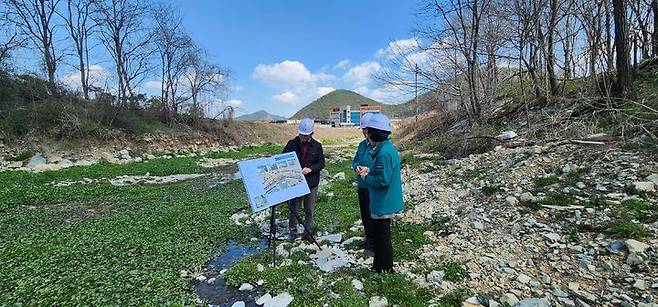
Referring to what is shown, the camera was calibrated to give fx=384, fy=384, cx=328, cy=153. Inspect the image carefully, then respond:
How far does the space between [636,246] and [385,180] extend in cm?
325

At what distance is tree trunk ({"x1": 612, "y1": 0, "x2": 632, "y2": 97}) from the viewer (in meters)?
10.3

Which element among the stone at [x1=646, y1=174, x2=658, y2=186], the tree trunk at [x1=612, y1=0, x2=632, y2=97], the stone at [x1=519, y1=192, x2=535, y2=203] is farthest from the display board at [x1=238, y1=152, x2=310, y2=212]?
the tree trunk at [x1=612, y1=0, x2=632, y2=97]

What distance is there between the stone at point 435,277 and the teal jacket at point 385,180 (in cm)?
95

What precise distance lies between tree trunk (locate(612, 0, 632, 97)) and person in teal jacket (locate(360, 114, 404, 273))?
911 cm

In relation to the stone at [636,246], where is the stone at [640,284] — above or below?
below

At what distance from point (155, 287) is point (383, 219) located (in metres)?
3.13

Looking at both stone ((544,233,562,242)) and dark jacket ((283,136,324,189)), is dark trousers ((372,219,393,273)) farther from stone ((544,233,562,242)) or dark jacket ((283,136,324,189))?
stone ((544,233,562,242))

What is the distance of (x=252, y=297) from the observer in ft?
16.0

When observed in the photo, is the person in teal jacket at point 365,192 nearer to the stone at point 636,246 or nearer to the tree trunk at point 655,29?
the stone at point 636,246

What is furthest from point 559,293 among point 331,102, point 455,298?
point 331,102

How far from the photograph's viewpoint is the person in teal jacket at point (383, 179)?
4773 millimetres

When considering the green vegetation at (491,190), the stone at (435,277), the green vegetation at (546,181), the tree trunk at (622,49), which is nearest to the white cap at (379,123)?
the stone at (435,277)

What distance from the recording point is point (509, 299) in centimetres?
418

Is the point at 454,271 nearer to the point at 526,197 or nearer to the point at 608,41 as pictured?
the point at 526,197
